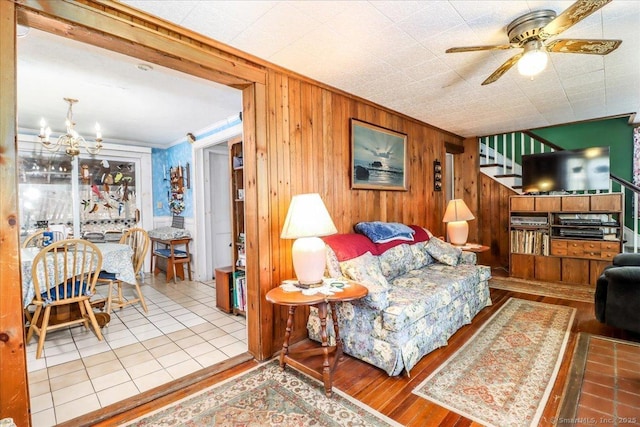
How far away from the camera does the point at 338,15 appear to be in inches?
72.1

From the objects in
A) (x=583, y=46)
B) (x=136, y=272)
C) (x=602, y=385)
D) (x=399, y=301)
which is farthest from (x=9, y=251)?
(x=602, y=385)

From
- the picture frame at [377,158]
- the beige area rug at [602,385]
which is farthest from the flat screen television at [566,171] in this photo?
the beige area rug at [602,385]

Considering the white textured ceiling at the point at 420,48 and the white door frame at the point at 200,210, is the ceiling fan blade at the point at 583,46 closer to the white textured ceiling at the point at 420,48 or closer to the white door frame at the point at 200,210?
the white textured ceiling at the point at 420,48

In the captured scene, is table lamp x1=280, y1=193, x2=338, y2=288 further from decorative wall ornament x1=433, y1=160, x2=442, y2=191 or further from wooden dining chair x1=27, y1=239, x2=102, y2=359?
decorative wall ornament x1=433, y1=160, x2=442, y2=191

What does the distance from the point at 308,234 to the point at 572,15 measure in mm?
1888

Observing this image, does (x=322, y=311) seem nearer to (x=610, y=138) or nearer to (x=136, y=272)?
(x=136, y=272)

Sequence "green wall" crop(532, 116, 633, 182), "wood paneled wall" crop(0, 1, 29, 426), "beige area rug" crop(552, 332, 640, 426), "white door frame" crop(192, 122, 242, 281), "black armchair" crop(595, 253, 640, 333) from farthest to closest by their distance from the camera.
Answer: "white door frame" crop(192, 122, 242, 281) → "green wall" crop(532, 116, 633, 182) → "black armchair" crop(595, 253, 640, 333) → "beige area rug" crop(552, 332, 640, 426) → "wood paneled wall" crop(0, 1, 29, 426)

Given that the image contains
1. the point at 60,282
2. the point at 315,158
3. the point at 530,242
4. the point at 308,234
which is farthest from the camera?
the point at 530,242

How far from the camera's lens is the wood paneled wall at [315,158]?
255 centimetres

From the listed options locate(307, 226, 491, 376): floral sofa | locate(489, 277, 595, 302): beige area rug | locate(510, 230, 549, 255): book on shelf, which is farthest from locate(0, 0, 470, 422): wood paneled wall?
locate(510, 230, 549, 255): book on shelf

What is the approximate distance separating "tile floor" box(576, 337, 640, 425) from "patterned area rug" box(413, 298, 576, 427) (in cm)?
18

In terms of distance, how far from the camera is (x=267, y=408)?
6.02ft

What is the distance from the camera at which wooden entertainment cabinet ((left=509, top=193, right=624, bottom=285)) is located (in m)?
4.04

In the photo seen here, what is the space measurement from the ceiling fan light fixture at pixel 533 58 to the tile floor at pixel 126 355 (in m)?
2.93
